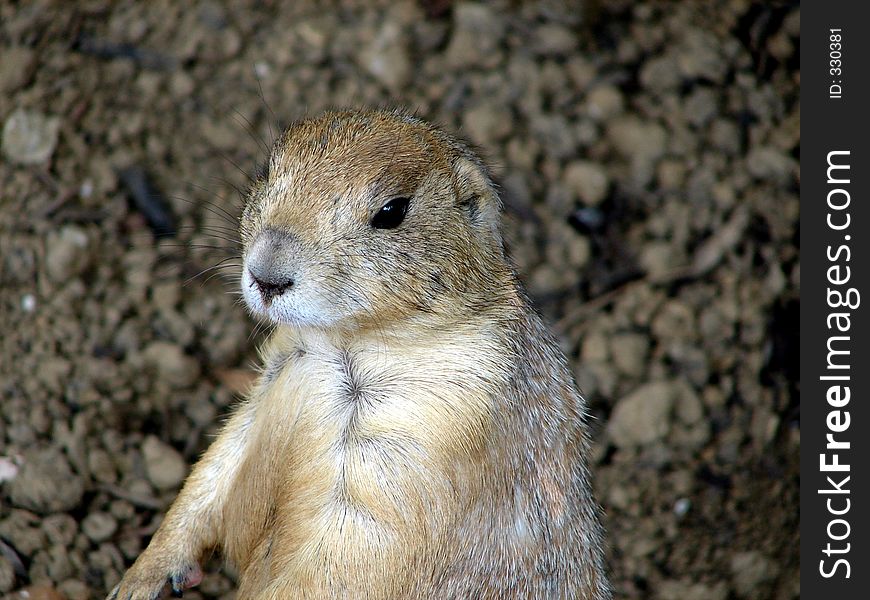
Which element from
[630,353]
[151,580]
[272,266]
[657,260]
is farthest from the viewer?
[657,260]

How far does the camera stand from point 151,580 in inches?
135

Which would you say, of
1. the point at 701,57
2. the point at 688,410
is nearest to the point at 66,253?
the point at 688,410

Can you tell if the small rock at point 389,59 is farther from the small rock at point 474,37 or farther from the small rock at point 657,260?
the small rock at point 657,260

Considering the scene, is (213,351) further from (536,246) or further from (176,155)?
(536,246)

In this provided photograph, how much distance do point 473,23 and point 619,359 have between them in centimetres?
187

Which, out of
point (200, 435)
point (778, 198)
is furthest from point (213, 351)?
point (778, 198)

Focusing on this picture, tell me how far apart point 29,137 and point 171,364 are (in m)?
1.29

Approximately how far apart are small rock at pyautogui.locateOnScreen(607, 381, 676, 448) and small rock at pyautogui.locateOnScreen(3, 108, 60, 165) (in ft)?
9.69

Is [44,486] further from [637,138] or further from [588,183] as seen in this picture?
[637,138]

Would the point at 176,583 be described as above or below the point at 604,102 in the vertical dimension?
below

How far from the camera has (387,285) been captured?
2.91 m

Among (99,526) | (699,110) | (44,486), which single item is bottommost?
(99,526)

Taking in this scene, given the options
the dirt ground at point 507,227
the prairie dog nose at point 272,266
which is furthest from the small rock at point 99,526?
the prairie dog nose at point 272,266

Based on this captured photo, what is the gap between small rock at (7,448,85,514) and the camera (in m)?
4.22
